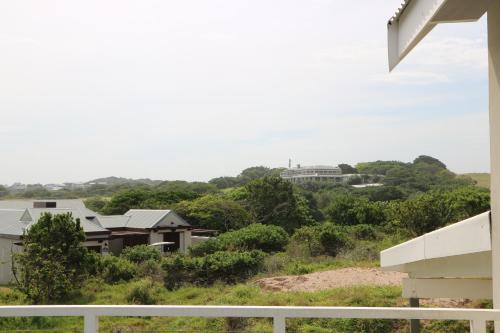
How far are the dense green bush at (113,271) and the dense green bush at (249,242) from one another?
4.53m

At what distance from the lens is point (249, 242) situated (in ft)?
82.6

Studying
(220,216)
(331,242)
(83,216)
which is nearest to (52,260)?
(83,216)

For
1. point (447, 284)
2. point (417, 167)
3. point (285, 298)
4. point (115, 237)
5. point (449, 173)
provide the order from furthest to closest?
point (417, 167)
point (449, 173)
point (115, 237)
point (285, 298)
point (447, 284)

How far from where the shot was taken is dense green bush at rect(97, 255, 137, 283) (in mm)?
18859

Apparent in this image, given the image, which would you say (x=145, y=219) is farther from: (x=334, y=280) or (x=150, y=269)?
(x=334, y=280)

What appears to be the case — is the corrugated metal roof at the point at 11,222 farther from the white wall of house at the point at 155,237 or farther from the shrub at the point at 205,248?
the shrub at the point at 205,248

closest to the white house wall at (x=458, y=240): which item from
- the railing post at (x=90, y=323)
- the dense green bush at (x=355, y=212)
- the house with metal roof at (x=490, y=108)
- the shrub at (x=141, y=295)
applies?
the house with metal roof at (x=490, y=108)

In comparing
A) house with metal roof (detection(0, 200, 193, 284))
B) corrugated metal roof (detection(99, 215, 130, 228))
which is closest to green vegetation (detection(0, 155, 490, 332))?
house with metal roof (detection(0, 200, 193, 284))

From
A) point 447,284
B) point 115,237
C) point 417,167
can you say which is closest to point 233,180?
point 417,167

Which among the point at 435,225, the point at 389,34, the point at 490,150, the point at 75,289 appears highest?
the point at 389,34

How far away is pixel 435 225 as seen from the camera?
22.5m

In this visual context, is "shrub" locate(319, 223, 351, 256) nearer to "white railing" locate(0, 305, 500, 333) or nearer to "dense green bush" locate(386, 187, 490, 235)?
"dense green bush" locate(386, 187, 490, 235)

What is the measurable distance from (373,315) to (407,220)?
Result: 2144cm

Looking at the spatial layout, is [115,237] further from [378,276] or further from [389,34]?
[389,34]
